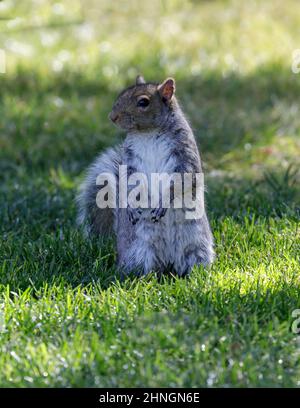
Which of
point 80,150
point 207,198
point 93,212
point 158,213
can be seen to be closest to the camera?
point 158,213

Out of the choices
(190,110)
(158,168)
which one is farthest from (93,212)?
(190,110)

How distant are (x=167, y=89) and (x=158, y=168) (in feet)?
1.43

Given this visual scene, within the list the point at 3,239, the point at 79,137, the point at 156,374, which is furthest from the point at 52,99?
the point at 156,374

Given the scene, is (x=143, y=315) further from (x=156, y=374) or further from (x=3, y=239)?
(x=3, y=239)

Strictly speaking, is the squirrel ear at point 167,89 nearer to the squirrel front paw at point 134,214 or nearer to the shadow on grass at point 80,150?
the squirrel front paw at point 134,214

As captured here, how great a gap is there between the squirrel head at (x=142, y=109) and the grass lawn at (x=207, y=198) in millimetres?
778

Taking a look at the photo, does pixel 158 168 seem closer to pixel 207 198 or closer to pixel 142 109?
pixel 142 109

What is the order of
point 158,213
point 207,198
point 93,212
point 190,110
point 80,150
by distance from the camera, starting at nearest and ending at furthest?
1. point 158,213
2. point 93,212
3. point 207,198
4. point 80,150
5. point 190,110

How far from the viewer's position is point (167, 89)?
451 centimetres

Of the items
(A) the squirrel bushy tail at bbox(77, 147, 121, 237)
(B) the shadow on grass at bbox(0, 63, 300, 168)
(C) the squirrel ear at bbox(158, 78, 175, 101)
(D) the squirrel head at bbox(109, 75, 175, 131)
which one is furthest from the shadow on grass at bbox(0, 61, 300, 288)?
(C) the squirrel ear at bbox(158, 78, 175, 101)

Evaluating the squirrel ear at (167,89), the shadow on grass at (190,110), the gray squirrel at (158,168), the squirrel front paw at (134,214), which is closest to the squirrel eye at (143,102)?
the gray squirrel at (158,168)

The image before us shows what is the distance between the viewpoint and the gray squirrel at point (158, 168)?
14.4ft

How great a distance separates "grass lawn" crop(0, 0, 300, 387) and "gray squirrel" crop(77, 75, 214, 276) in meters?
0.14

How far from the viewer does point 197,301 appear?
12.8ft
